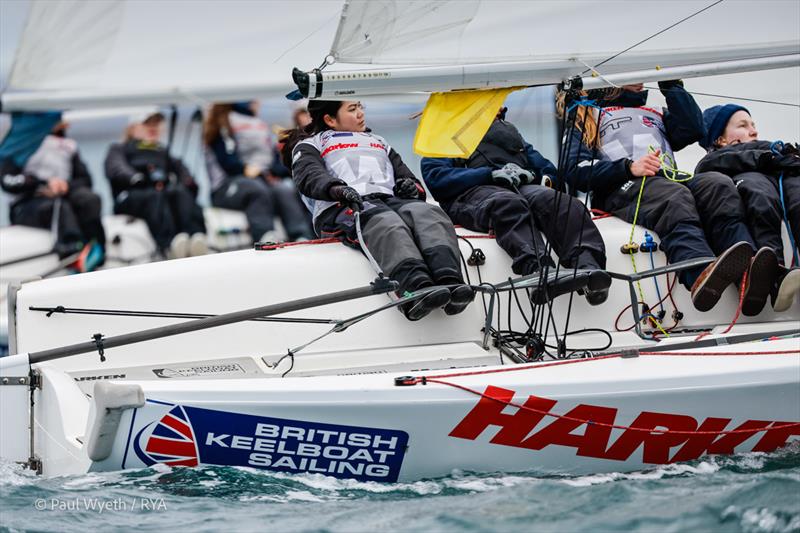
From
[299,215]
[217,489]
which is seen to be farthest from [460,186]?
[299,215]

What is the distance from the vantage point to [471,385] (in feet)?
11.5

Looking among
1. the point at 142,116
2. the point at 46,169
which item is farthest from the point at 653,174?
the point at 142,116

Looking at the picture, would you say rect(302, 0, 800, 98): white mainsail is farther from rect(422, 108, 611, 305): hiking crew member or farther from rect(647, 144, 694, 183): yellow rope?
rect(647, 144, 694, 183): yellow rope

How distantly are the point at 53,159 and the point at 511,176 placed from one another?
5.30 metres


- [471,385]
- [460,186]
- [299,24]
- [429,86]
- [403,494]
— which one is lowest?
[403,494]

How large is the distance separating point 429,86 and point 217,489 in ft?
5.37

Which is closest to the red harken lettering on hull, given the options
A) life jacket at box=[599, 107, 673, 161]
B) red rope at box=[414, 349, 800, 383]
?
red rope at box=[414, 349, 800, 383]

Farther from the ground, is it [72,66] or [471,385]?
[72,66]

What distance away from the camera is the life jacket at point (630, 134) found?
16.8 ft

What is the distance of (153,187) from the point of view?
934cm

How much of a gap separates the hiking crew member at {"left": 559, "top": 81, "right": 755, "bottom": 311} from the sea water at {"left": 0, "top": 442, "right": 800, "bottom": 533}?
1.11 metres

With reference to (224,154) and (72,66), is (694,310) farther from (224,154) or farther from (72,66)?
(224,154)

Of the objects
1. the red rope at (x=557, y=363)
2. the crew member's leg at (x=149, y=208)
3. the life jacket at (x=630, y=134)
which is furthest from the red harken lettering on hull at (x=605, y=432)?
the crew member's leg at (x=149, y=208)

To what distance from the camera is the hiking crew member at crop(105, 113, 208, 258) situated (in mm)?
9102
